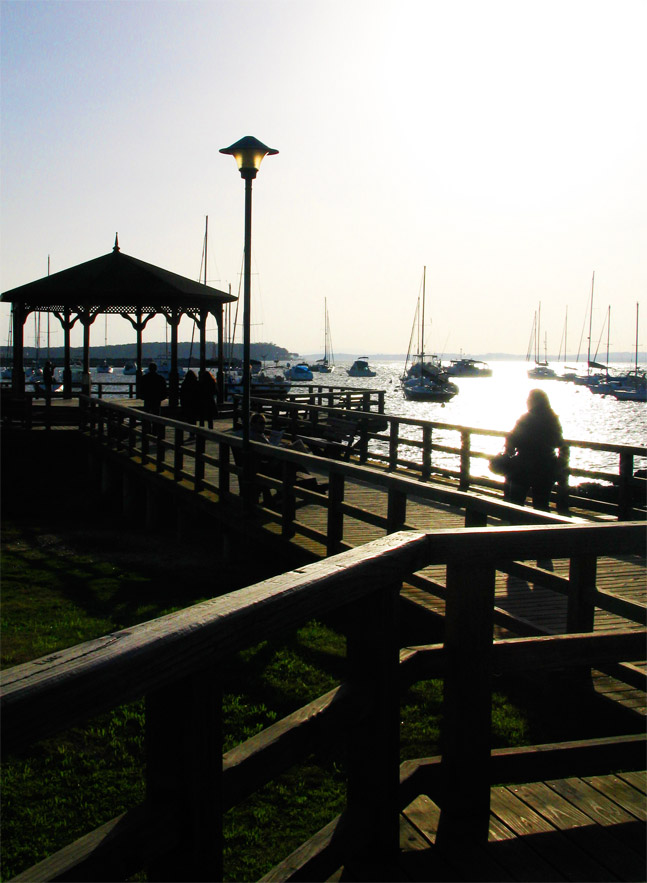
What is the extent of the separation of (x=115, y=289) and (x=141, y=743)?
59.1ft

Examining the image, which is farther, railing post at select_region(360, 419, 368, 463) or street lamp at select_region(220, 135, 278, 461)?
railing post at select_region(360, 419, 368, 463)

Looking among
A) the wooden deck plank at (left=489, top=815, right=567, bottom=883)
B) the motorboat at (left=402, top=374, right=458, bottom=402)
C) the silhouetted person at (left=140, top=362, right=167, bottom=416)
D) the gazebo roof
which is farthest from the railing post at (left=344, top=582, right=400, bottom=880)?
the motorboat at (left=402, top=374, right=458, bottom=402)

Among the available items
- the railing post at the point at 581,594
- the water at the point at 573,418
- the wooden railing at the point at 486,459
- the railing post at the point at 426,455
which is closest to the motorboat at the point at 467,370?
the water at the point at 573,418

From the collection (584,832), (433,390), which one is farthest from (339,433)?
(433,390)

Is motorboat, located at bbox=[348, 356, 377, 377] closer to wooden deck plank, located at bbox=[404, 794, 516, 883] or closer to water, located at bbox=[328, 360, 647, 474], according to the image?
water, located at bbox=[328, 360, 647, 474]

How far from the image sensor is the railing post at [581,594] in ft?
14.6

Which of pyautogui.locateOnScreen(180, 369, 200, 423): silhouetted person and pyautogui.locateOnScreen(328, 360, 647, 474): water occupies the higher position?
pyautogui.locateOnScreen(180, 369, 200, 423): silhouetted person

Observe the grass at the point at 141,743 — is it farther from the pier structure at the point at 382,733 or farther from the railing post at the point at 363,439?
the railing post at the point at 363,439

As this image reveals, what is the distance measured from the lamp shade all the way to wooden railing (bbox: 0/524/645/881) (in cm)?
807

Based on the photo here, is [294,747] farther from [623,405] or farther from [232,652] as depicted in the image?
[623,405]

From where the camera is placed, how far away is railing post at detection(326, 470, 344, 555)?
7.61m

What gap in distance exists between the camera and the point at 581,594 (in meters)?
4.48

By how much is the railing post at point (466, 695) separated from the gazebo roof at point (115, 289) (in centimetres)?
2024

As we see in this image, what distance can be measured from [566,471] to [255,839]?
20.0ft
